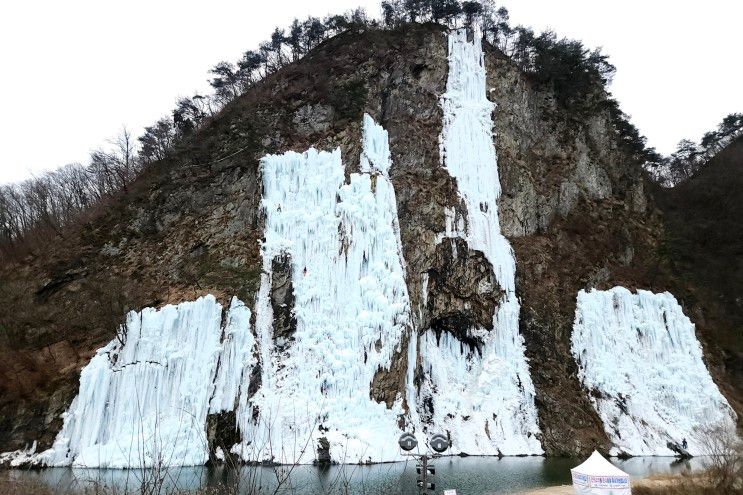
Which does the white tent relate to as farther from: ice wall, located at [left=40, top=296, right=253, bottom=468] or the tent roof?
ice wall, located at [left=40, top=296, right=253, bottom=468]

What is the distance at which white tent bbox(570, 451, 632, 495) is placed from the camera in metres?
11.2

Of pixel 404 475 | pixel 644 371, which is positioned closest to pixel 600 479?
pixel 404 475

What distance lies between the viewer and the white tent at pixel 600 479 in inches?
441

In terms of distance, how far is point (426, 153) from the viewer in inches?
1088

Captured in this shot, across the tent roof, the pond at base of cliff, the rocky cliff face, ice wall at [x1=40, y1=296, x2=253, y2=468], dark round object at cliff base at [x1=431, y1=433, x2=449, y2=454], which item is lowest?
the pond at base of cliff

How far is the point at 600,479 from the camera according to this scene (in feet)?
37.2

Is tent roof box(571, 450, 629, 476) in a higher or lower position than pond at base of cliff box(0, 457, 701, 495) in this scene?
higher

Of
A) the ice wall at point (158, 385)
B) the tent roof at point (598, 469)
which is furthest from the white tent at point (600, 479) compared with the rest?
the ice wall at point (158, 385)

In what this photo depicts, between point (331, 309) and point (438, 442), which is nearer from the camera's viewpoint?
point (438, 442)

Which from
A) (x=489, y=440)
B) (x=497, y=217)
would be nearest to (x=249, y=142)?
(x=497, y=217)

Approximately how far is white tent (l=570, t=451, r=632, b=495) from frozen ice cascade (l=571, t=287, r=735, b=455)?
11.4 metres

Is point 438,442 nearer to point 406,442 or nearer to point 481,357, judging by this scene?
point 406,442

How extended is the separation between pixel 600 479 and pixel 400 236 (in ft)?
48.2

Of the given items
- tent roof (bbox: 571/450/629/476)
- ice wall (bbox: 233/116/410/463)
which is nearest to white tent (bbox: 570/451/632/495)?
tent roof (bbox: 571/450/629/476)
